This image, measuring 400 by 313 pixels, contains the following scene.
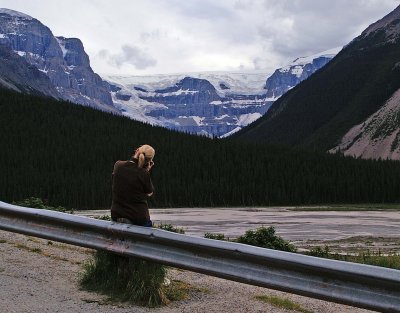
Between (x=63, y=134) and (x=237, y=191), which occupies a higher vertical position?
(x=63, y=134)

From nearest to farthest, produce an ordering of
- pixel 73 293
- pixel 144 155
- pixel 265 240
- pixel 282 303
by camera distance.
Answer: pixel 282 303 → pixel 73 293 → pixel 144 155 → pixel 265 240

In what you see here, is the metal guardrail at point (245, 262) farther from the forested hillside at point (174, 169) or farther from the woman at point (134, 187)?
the forested hillside at point (174, 169)

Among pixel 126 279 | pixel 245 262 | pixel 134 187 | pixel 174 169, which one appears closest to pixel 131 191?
pixel 134 187

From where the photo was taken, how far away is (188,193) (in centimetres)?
12131

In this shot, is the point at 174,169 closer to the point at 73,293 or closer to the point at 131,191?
the point at 131,191

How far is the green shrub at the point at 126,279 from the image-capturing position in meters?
9.41

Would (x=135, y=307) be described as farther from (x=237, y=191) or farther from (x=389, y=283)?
(x=237, y=191)

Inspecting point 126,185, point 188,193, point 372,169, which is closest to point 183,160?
point 188,193

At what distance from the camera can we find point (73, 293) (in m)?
9.91

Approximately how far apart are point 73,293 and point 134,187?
2.03 meters

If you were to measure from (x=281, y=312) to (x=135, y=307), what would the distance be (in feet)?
7.30

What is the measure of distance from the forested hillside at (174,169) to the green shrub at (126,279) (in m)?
106

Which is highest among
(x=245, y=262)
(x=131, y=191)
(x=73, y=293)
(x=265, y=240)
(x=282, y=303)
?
(x=131, y=191)

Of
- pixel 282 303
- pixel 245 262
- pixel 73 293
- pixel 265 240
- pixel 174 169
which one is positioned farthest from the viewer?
pixel 174 169
